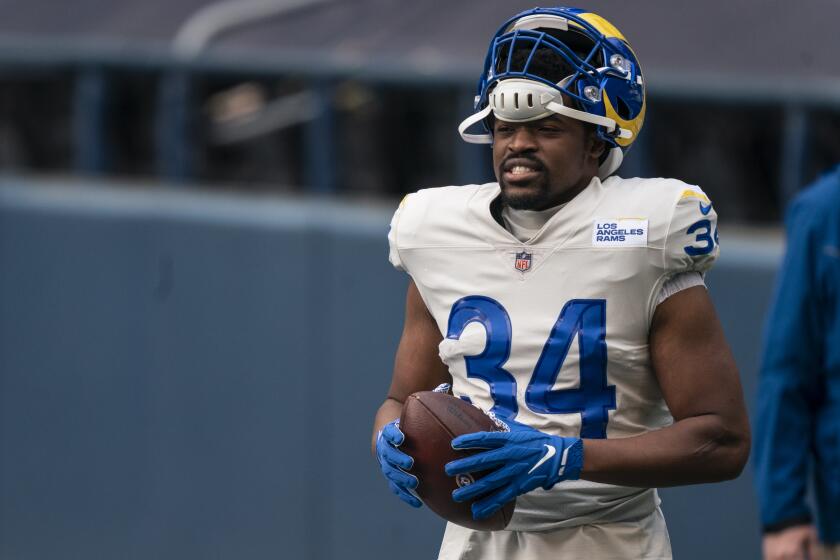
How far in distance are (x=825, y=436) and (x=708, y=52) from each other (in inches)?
76.1

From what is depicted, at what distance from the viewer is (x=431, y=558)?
17.8ft

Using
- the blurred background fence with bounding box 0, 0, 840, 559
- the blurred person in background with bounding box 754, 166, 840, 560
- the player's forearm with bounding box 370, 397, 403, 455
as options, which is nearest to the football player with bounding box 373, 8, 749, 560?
the player's forearm with bounding box 370, 397, 403, 455

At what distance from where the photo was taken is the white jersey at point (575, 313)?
2.81 metres

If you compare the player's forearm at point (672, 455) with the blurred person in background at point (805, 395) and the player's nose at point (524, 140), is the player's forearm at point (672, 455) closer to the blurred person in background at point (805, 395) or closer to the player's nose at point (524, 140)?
the player's nose at point (524, 140)

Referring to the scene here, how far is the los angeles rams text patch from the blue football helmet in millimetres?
183

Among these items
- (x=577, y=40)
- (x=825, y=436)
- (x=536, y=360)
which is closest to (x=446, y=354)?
(x=536, y=360)

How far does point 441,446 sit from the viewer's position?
108 inches

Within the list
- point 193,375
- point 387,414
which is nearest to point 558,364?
point 387,414

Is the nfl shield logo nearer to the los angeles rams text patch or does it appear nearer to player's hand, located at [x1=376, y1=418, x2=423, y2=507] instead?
the los angeles rams text patch

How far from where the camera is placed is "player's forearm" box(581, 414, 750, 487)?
2730 millimetres

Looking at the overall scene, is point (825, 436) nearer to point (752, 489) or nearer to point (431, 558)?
point (752, 489)

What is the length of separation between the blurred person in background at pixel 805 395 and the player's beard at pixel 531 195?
82 cm

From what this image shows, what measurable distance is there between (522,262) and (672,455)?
46cm

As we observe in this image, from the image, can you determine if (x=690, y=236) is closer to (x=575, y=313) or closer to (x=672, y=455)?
(x=575, y=313)
